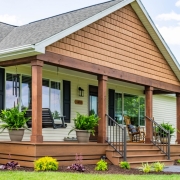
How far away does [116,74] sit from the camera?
37.9ft

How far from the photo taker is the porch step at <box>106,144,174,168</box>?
1040cm

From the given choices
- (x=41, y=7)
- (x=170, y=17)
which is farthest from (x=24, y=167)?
(x=170, y=17)

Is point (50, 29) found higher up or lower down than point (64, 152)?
higher up

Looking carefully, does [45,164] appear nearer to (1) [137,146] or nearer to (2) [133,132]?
(1) [137,146]

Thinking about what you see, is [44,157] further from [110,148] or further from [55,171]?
[110,148]

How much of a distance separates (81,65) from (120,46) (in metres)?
2.10

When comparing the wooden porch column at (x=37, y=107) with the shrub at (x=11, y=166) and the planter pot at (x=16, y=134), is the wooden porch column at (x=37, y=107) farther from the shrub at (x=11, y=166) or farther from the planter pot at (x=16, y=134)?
the planter pot at (x=16, y=134)

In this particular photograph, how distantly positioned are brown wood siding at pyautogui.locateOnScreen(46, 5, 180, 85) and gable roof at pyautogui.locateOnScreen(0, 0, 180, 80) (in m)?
0.25

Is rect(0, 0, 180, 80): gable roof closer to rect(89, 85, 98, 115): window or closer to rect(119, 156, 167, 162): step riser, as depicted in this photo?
rect(89, 85, 98, 115): window

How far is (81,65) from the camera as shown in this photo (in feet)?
33.7

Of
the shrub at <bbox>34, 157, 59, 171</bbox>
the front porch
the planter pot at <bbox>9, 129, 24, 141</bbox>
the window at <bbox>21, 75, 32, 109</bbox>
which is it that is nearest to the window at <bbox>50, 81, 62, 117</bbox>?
the front porch

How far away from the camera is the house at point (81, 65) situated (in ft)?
29.6

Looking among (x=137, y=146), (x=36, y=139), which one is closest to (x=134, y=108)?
(x=137, y=146)

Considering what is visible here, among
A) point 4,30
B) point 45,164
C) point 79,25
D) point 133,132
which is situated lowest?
point 45,164
